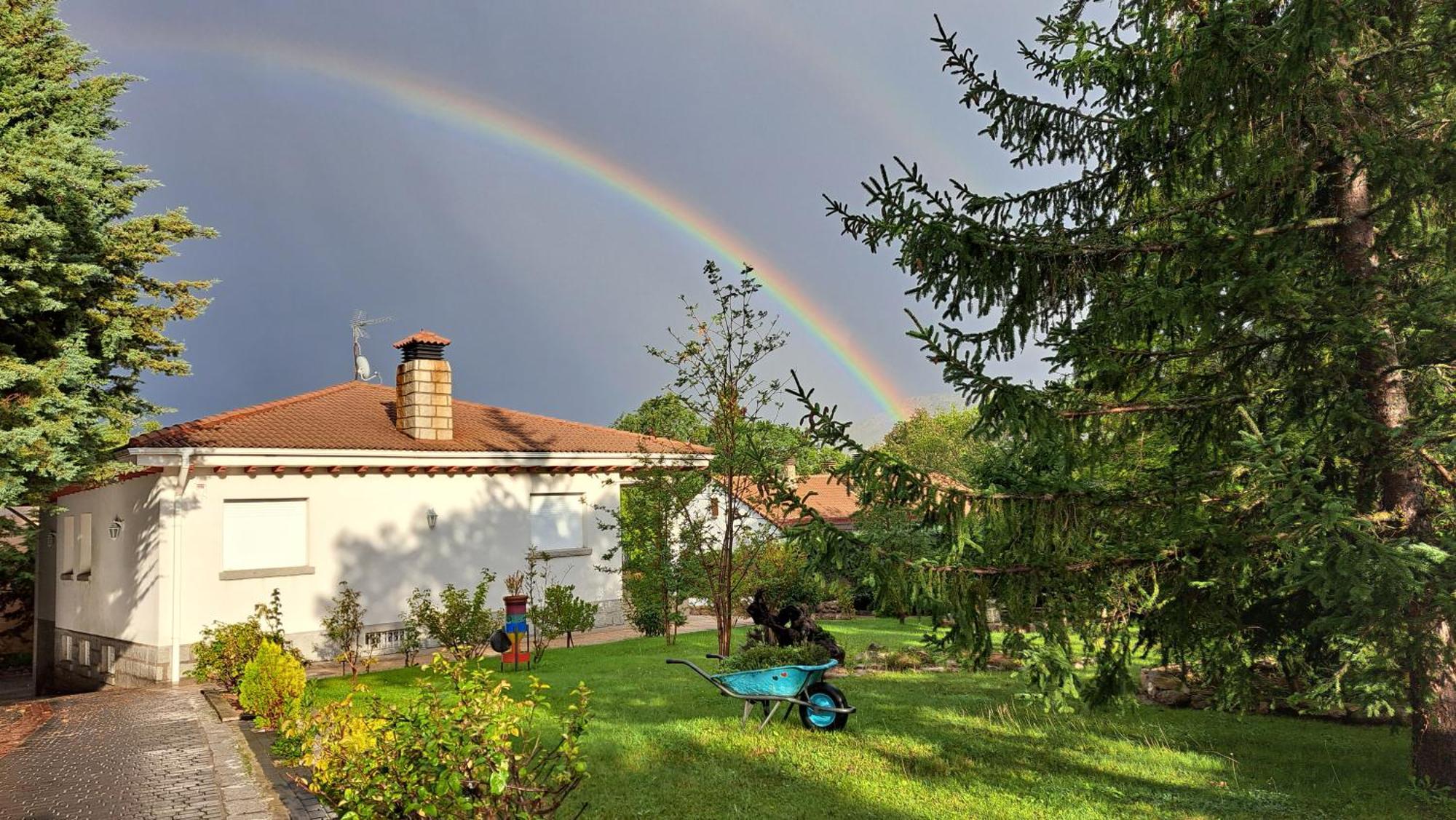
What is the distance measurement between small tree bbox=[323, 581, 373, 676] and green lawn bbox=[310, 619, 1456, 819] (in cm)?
443

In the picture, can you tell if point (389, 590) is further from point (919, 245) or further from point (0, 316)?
point (919, 245)

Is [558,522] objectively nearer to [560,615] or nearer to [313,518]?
[560,615]

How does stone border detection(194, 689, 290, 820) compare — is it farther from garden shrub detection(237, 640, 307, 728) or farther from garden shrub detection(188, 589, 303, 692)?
garden shrub detection(188, 589, 303, 692)

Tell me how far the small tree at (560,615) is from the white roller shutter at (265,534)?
4.49m

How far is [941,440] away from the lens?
72.1 metres

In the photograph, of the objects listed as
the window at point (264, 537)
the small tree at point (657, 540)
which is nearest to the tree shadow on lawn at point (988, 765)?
the small tree at point (657, 540)

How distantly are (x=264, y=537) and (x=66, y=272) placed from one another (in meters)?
5.36

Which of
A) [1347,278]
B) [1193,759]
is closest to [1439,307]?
[1347,278]

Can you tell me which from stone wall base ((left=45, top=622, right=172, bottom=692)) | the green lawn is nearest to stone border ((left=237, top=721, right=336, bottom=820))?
the green lawn

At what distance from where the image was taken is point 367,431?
58.9 feet

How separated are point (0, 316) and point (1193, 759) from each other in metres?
16.1

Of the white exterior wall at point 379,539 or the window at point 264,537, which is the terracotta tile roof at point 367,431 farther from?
the window at point 264,537

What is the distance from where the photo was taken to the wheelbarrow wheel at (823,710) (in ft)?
31.3

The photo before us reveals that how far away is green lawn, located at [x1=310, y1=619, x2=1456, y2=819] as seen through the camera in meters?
6.90
